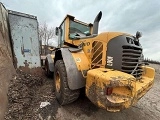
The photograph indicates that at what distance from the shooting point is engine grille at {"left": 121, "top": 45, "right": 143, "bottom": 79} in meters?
2.47

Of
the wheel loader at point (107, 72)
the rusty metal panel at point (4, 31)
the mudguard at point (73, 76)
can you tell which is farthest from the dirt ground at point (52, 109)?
the rusty metal panel at point (4, 31)

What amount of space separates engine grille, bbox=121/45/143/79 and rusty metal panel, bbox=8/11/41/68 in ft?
11.3

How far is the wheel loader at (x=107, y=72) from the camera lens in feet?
6.45

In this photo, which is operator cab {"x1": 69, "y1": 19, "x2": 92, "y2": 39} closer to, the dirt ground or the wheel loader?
the wheel loader

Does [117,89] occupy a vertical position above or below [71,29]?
below

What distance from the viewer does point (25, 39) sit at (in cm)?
466

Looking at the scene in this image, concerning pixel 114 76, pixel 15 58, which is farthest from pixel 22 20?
pixel 114 76

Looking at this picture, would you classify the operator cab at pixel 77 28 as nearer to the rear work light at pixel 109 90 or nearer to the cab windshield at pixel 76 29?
the cab windshield at pixel 76 29

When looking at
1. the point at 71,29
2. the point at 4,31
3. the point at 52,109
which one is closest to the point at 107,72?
the point at 52,109

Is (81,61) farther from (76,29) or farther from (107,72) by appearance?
(76,29)

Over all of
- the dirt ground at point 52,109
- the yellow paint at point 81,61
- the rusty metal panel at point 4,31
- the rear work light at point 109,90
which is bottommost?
the dirt ground at point 52,109

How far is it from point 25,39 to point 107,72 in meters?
3.61

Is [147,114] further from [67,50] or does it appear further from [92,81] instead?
[67,50]

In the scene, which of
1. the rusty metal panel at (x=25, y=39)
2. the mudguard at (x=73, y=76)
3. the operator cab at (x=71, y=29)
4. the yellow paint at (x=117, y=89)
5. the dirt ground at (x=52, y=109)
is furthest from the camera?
the rusty metal panel at (x=25, y=39)
